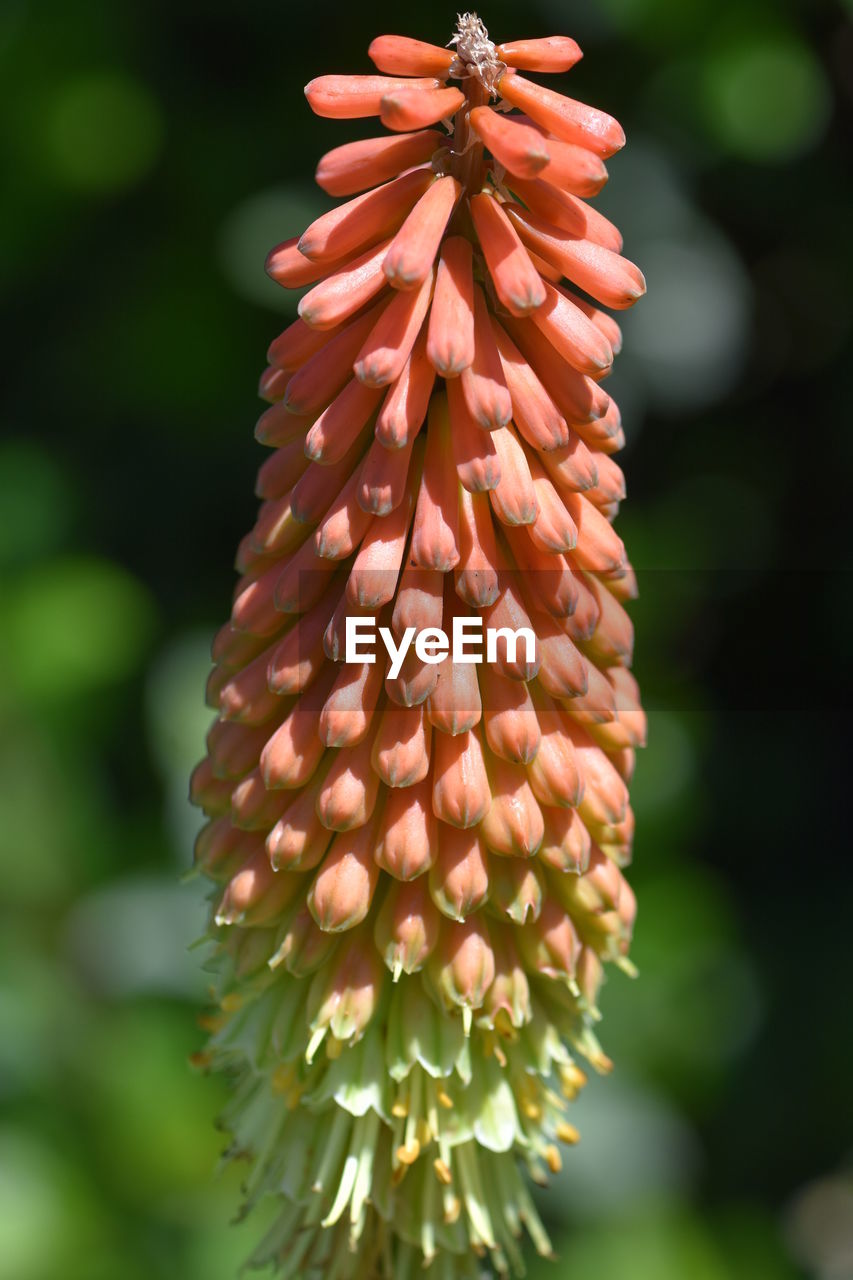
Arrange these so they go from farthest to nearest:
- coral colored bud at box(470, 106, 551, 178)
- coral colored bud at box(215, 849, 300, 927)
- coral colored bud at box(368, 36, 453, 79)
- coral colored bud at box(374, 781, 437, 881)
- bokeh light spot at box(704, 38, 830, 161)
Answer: bokeh light spot at box(704, 38, 830, 161), coral colored bud at box(215, 849, 300, 927), coral colored bud at box(374, 781, 437, 881), coral colored bud at box(368, 36, 453, 79), coral colored bud at box(470, 106, 551, 178)

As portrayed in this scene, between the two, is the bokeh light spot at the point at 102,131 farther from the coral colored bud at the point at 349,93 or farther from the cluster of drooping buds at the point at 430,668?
the coral colored bud at the point at 349,93

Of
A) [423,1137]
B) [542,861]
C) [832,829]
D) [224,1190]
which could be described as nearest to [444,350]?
[542,861]

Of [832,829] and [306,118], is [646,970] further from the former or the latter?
[306,118]

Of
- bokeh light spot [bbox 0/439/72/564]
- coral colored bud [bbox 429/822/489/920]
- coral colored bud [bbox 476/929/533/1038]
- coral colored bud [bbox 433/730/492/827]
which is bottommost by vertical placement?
coral colored bud [bbox 476/929/533/1038]

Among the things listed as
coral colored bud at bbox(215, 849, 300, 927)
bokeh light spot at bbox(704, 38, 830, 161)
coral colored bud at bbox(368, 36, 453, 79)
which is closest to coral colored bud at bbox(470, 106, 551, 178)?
coral colored bud at bbox(368, 36, 453, 79)

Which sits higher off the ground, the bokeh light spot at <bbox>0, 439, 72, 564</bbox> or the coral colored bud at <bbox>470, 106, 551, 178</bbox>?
the coral colored bud at <bbox>470, 106, 551, 178</bbox>

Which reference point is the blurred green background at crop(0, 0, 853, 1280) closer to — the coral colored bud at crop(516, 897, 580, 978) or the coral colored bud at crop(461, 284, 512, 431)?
the coral colored bud at crop(516, 897, 580, 978)

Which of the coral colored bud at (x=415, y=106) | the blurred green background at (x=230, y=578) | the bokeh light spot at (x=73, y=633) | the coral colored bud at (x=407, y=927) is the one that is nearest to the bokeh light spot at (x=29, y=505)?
the blurred green background at (x=230, y=578)
